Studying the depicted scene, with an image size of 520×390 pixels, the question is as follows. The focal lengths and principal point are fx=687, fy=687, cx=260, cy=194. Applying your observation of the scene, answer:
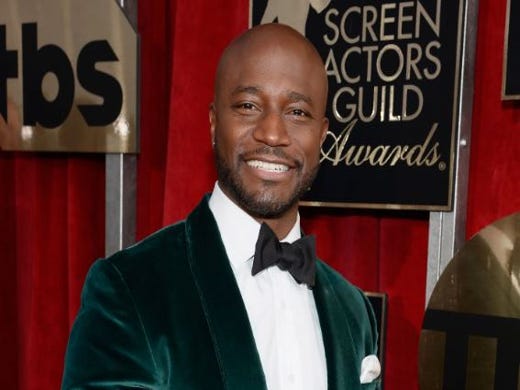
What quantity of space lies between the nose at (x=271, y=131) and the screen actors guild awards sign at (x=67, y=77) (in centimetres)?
71

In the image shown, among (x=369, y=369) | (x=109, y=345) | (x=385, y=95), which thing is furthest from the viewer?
(x=385, y=95)

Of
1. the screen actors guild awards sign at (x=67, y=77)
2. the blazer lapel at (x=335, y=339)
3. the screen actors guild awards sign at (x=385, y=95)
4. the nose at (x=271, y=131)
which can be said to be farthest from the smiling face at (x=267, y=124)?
the screen actors guild awards sign at (x=67, y=77)

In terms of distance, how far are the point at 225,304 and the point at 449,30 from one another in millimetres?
681

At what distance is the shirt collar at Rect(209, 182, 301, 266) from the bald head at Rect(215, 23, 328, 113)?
146 mm

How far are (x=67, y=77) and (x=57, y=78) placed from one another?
0.10 ft

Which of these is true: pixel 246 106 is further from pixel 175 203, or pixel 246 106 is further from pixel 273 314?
pixel 175 203

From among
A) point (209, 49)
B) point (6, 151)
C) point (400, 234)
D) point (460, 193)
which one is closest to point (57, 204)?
point (6, 151)

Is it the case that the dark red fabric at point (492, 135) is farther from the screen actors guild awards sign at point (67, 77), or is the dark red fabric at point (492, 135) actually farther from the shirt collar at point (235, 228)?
the screen actors guild awards sign at point (67, 77)

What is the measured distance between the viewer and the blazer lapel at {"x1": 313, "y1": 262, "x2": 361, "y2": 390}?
92 centimetres

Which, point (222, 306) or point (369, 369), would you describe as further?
point (369, 369)

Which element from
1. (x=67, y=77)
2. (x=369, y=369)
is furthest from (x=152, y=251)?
(x=67, y=77)

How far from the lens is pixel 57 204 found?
1.77 m

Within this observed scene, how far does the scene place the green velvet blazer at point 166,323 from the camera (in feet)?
2.60

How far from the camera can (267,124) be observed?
860 millimetres
